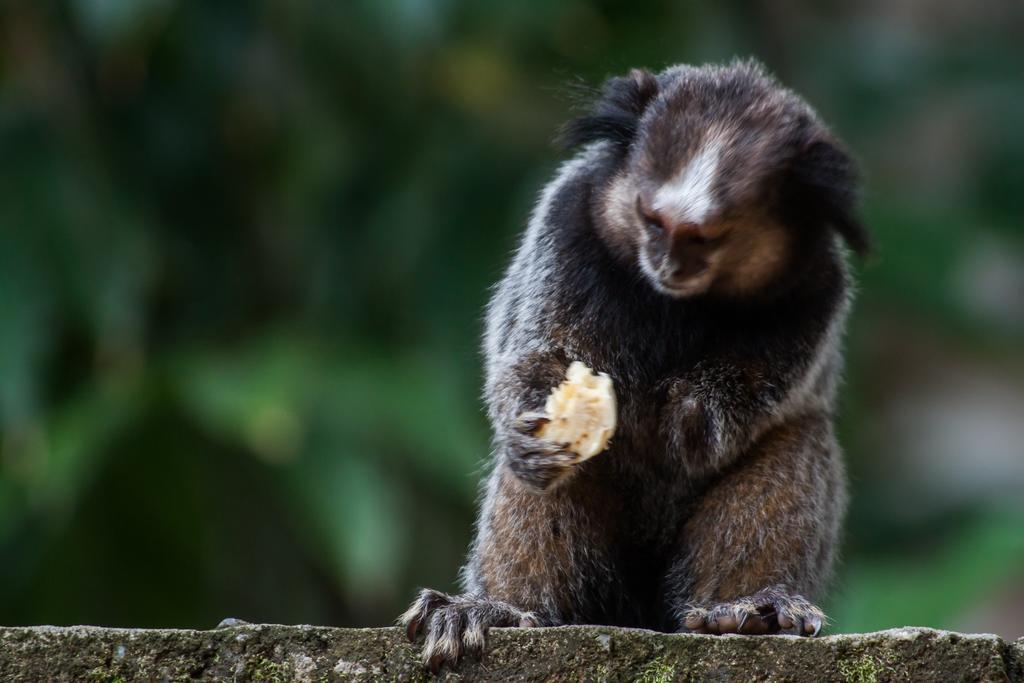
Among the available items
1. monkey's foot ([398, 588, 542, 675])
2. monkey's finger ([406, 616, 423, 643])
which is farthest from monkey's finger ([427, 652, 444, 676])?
monkey's finger ([406, 616, 423, 643])

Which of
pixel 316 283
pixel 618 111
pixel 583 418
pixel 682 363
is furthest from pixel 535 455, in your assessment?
pixel 316 283

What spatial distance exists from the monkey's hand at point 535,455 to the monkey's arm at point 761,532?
52cm

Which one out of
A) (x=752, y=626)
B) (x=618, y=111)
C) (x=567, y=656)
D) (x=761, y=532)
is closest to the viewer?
(x=567, y=656)

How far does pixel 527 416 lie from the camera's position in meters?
4.79

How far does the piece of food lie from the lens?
458 cm

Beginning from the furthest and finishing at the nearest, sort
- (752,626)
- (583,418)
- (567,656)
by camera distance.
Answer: (583,418), (752,626), (567,656)

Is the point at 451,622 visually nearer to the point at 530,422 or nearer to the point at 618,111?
the point at 530,422

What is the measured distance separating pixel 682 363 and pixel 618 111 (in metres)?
0.84

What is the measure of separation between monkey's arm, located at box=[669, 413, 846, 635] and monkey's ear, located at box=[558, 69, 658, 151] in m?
1.07

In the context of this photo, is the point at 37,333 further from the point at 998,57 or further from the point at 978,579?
the point at 998,57

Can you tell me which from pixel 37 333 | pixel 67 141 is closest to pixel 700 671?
pixel 37 333

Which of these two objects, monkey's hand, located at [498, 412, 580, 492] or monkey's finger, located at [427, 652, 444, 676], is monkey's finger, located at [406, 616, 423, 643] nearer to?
monkey's finger, located at [427, 652, 444, 676]

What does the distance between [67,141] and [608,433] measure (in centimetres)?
649

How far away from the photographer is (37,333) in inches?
367
